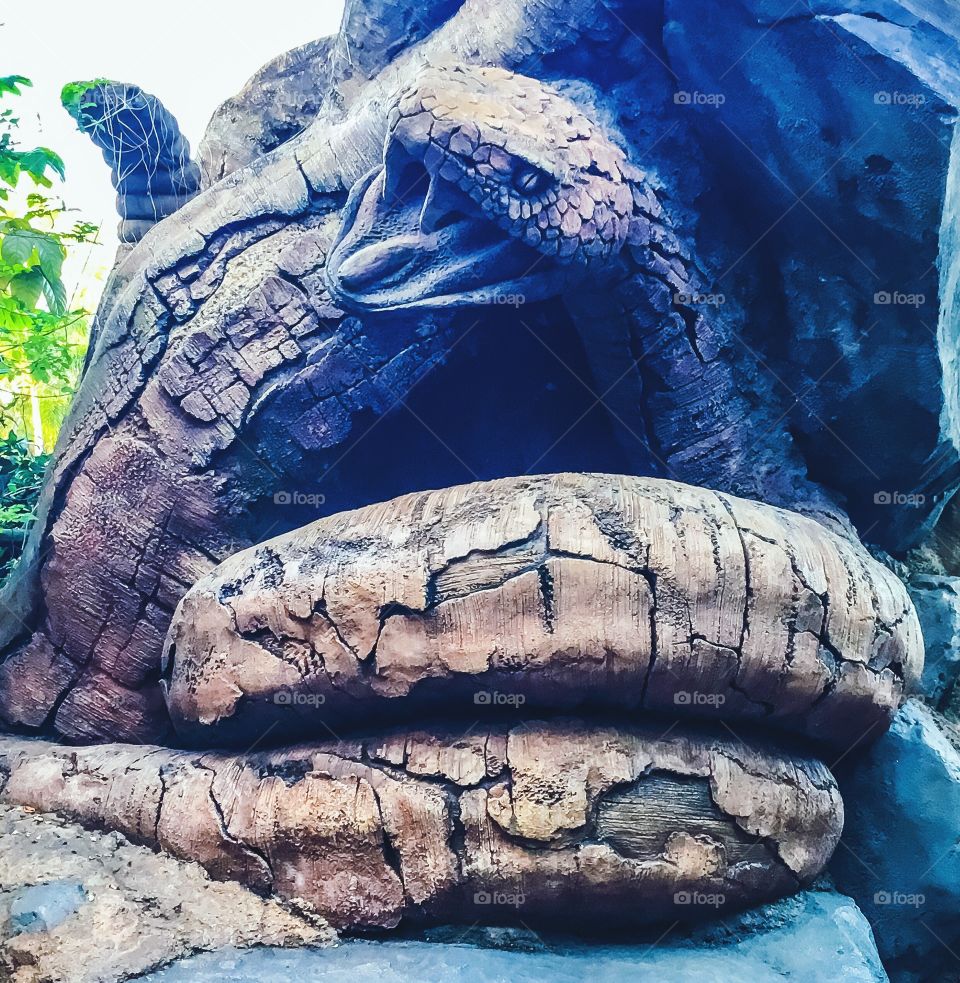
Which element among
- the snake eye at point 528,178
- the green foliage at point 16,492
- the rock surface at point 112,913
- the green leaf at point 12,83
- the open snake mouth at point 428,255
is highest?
the green leaf at point 12,83

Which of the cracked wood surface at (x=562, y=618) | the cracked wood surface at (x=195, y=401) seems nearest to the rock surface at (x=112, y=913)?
the cracked wood surface at (x=562, y=618)

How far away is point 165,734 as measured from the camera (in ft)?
6.27

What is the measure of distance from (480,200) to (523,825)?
977mm

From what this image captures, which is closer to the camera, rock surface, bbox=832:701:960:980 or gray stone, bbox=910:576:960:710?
rock surface, bbox=832:701:960:980

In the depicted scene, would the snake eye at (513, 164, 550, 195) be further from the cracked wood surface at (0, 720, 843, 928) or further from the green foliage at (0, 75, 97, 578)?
the green foliage at (0, 75, 97, 578)

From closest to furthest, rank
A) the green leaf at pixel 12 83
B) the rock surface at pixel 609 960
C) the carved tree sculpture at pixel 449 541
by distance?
the rock surface at pixel 609 960 → the carved tree sculpture at pixel 449 541 → the green leaf at pixel 12 83

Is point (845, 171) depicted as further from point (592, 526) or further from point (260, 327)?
point (260, 327)

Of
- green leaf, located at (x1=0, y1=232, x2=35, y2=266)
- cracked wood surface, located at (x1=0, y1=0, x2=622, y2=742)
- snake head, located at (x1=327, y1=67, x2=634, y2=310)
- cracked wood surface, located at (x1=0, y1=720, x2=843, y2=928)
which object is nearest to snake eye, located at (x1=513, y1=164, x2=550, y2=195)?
snake head, located at (x1=327, y1=67, x2=634, y2=310)

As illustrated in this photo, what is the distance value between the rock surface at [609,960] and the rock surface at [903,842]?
264 mm

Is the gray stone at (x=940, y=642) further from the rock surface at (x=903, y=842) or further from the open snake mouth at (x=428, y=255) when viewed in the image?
the open snake mouth at (x=428, y=255)

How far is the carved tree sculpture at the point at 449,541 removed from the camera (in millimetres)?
1388

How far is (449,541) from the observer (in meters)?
1.46

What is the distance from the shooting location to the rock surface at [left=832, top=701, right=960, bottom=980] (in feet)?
5.49

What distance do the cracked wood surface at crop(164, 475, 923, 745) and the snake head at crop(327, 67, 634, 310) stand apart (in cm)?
37
